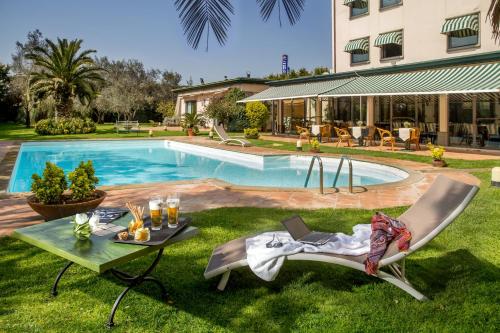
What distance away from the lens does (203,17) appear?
1.84 metres

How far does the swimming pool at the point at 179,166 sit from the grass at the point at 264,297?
7.46 m

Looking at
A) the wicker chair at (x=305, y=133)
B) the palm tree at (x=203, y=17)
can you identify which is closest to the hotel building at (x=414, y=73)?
the wicker chair at (x=305, y=133)

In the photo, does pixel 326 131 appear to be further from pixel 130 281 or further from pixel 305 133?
pixel 130 281

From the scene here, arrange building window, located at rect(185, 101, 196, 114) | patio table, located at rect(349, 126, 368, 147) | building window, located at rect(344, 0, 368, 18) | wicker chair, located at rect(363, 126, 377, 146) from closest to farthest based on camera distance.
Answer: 1. patio table, located at rect(349, 126, 368, 147)
2. wicker chair, located at rect(363, 126, 377, 146)
3. building window, located at rect(344, 0, 368, 18)
4. building window, located at rect(185, 101, 196, 114)

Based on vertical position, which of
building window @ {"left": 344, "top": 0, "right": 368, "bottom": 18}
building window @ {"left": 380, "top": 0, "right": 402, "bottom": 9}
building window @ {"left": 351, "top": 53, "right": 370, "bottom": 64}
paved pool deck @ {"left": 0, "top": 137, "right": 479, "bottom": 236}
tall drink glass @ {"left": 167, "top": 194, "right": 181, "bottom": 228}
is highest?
building window @ {"left": 344, "top": 0, "right": 368, "bottom": 18}

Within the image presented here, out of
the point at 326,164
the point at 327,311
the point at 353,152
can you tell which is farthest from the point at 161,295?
the point at 353,152

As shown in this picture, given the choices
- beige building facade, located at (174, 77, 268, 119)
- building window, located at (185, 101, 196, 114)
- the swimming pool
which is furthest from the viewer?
building window, located at (185, 101, 196, 114)

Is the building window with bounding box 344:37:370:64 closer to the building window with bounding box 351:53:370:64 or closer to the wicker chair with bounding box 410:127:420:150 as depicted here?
the building window with bounding box 351:53:370:64

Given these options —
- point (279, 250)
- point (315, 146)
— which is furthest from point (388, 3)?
point (279, 250)

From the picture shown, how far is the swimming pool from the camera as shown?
1382cm

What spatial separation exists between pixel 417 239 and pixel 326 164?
12199 millimetres

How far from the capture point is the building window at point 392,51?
22.8 metres

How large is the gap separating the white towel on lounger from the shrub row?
29.4 metres

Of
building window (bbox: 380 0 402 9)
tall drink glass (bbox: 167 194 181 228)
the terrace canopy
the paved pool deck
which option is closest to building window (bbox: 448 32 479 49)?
the terrace canopy
